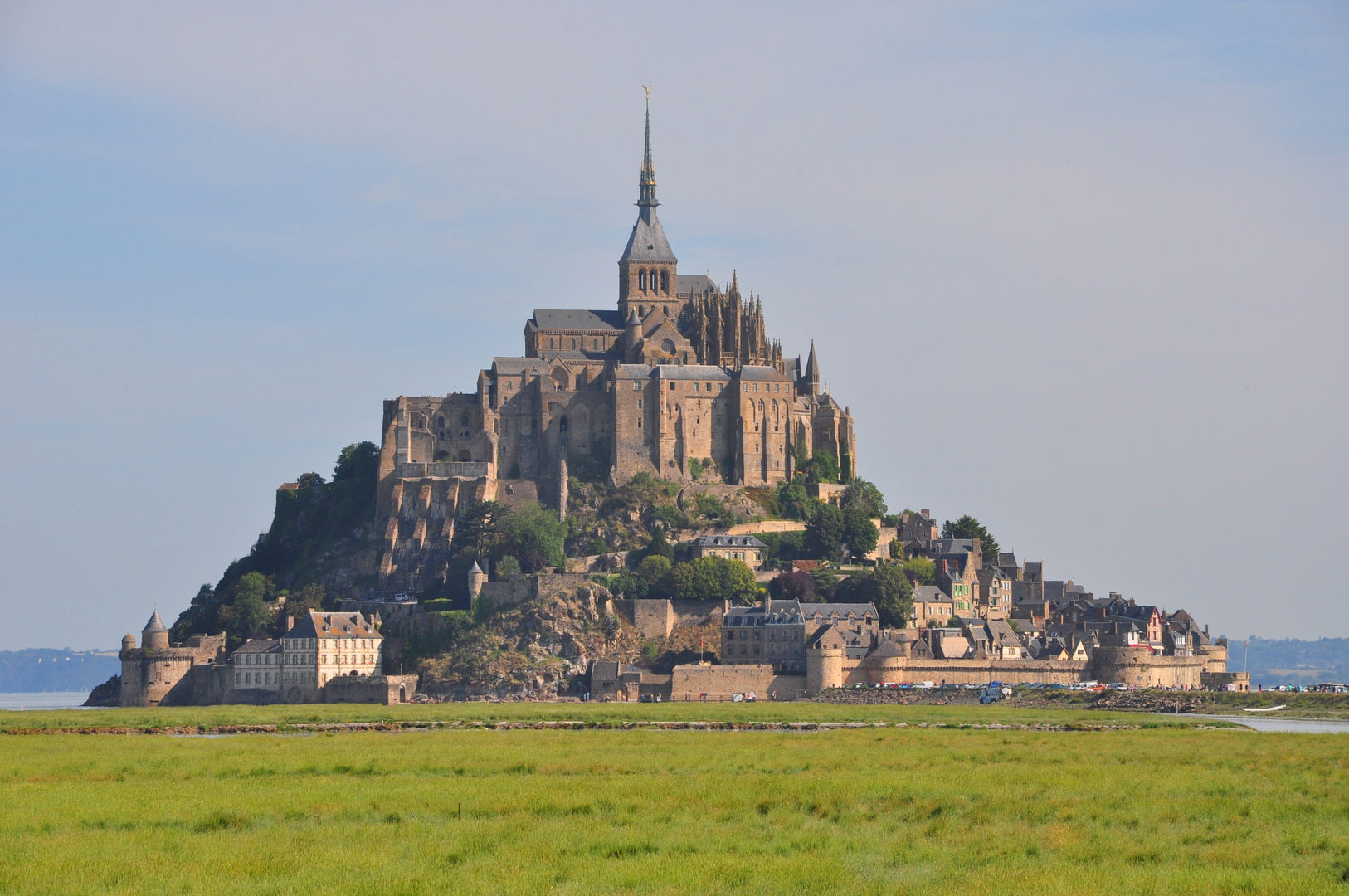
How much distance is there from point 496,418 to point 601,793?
272ft

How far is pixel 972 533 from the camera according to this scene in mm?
137875

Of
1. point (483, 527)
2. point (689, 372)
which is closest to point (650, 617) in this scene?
point (483, 527)

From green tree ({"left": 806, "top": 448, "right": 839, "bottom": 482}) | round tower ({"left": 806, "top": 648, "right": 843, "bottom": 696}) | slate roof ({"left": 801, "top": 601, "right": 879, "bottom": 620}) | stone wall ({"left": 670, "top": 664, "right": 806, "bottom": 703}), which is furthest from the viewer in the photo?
green tree ({"left": 806, "top": 448, "right": 839, "bottom": 482})

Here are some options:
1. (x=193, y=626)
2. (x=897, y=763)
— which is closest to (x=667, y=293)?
(x=193, y=626)

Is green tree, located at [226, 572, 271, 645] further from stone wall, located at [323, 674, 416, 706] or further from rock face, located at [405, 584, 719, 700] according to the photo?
rock face, located at [405, 584, 719, 700]

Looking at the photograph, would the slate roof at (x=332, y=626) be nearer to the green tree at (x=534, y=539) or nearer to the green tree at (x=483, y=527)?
the green tree at (x=483, y=527)

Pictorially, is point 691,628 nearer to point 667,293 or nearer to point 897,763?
point 667,293

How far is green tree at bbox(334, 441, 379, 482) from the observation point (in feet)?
438

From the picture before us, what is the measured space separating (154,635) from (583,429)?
33.1 m

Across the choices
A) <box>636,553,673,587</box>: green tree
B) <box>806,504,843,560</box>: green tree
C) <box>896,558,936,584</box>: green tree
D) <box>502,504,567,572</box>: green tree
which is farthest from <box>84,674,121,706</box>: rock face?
<box>896,558,936,584</box>: green tree

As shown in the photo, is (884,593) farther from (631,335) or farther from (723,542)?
(631,335)

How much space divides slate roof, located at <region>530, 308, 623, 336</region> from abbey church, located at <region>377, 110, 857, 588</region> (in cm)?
246

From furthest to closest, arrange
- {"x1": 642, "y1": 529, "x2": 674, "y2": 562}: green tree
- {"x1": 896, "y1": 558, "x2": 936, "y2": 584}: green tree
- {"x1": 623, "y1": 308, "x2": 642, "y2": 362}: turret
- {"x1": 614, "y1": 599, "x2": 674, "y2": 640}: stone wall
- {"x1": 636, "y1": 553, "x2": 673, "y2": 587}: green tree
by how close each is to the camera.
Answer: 1. {"x1": 623, "y1": 308, "x2": 642, "y2": 362}: turret
2. {"x1": 896, "y1": 558, "x2": 936, "y2": 584}: green tree
3. {"x1": 642, "y1": 529, "x2": 674, "y2": 562}: green tree
4. {"x1": 636, "y1": 553, "x2": 673, "y2": 587}: green tree
5. {"x1": 614, "y1": 599, "x2": 674, "y2": 640}: stone wall

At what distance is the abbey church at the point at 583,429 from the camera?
123750 millimetres
